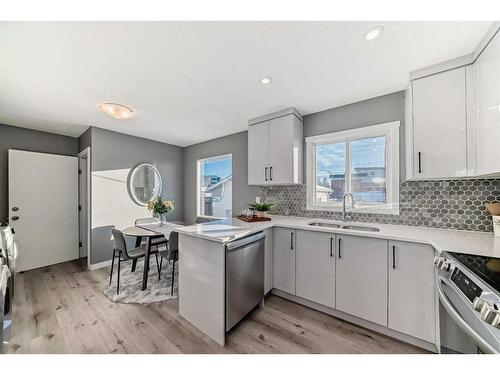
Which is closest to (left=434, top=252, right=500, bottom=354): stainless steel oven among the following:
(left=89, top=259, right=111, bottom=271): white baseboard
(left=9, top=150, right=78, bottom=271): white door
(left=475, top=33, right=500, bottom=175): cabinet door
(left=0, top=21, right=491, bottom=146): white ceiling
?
(left=475, top=33, right=500, bottom=175): cabinet door

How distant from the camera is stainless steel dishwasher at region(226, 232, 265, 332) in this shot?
5.10 ft

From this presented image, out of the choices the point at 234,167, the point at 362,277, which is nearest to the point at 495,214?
the point at 362,277

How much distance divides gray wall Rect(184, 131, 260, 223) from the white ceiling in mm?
985

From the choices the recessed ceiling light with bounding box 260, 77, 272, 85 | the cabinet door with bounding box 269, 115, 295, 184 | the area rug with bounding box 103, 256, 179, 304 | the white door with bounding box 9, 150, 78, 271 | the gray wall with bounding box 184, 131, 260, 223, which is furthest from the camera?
the gray wall with bounding box 184, 131, 260, 223

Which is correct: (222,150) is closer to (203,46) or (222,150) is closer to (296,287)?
(203,46)

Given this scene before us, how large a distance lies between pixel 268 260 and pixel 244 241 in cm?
62

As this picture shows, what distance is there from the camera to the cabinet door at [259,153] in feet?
8.70

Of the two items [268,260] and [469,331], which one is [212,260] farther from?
[469,331]

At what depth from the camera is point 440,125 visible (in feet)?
5.11

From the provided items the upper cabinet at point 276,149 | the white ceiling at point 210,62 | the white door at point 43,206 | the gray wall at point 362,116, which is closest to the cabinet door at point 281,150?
the upper cabinet at point 276,149

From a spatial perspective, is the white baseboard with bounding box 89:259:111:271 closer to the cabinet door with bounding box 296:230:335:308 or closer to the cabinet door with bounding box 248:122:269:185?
the cabinet door with bounding box 248:122:269:185

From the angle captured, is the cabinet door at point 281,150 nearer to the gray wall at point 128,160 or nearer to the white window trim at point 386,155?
the white window trim at point 386,155

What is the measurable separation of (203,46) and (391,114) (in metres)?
2.01
